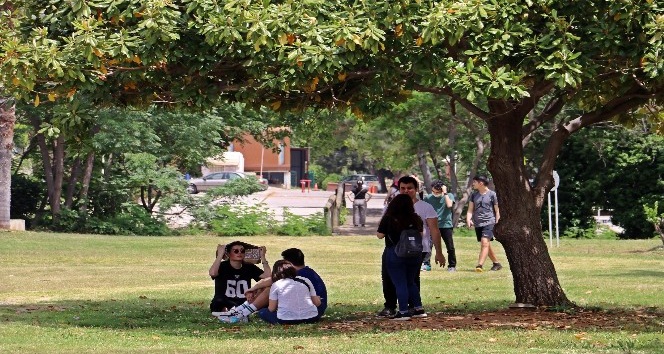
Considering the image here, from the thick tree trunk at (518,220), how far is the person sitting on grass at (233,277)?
2682mm

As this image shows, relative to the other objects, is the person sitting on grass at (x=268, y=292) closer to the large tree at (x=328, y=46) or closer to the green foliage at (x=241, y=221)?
the large tree at (x=328, y=46)

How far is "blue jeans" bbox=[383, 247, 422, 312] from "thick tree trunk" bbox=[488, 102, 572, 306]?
1.19m

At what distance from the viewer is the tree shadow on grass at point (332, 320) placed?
1264 cm

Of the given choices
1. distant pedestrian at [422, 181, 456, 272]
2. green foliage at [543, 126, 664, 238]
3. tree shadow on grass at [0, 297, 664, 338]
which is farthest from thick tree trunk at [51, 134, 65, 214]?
tree shadow on grass at [0, 297, 664, 338]

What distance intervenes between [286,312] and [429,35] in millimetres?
3592

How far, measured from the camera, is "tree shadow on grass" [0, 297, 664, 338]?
12641mm

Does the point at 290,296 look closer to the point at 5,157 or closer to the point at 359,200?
the point at 5,157

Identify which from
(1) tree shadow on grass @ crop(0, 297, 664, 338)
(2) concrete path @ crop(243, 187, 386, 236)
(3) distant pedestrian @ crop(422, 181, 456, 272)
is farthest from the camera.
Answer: (2) concrete path @ crop(243, 187, 386, 236)

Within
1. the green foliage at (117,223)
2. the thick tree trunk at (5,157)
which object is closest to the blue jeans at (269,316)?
the thick tree trunk at (5,157)

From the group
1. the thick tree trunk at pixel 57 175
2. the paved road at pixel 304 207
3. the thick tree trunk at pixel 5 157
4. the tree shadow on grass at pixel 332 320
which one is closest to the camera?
the tree shadow on grass at pixel 332 320

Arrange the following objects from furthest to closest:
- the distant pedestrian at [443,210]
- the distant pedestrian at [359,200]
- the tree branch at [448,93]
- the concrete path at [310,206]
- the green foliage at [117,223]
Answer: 1. the distant pedestrian at [359,200]
2. the concrete path at [310,206]
3. the green foliage at [117,223]
4. the distant pedestrian at [443,210]
5. the tree branch at [448,93]

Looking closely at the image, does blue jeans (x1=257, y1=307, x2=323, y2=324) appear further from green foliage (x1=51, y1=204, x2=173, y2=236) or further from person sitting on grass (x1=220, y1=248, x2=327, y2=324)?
green foliage (x1=51, y1=204, x2=173, y2=236)

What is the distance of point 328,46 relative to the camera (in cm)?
1123

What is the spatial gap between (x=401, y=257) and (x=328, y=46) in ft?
9.83
